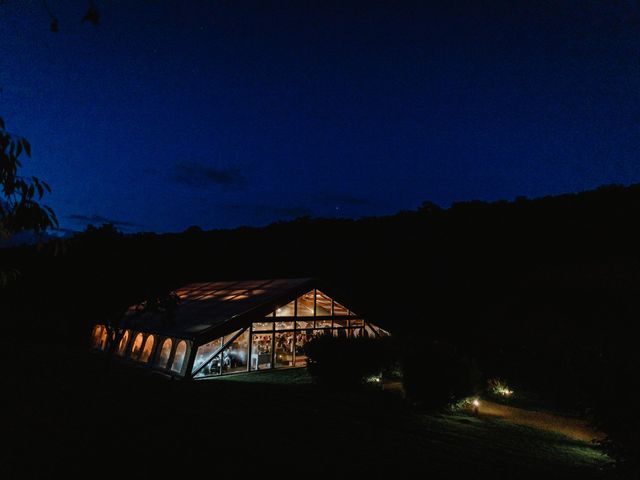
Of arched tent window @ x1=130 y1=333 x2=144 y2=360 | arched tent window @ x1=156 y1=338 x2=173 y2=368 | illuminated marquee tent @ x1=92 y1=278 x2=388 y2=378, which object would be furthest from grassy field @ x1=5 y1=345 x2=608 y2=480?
arched tent window @ x1=130 y1=333 x2=144 y2=360

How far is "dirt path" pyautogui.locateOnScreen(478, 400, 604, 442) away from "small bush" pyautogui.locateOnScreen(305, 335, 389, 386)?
322 centimetres

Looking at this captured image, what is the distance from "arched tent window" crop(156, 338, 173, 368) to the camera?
14.0m

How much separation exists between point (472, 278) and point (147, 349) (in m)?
21.7

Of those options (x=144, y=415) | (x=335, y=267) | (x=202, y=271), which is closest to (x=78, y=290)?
(x=144, y=415)

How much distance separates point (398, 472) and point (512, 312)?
23082mm

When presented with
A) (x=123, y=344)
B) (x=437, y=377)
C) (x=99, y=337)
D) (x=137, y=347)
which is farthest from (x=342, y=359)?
(x=99, y=337)

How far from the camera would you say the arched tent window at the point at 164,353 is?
14.0 meters

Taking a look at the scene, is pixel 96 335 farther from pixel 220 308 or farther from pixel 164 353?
pixel 220 308

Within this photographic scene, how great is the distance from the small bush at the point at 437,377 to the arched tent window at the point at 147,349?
29.2 feet

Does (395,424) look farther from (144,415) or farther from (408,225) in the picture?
(408,225)

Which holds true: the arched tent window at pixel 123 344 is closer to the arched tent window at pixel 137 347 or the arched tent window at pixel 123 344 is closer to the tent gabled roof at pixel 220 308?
the tent gabled roof at pixel 220 308

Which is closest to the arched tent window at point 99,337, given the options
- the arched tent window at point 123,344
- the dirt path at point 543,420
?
the arched tent window at point 123,344

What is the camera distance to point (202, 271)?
45781 millimetres

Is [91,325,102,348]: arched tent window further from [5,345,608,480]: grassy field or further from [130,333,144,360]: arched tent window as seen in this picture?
[5,345,608,480]: grassy field
